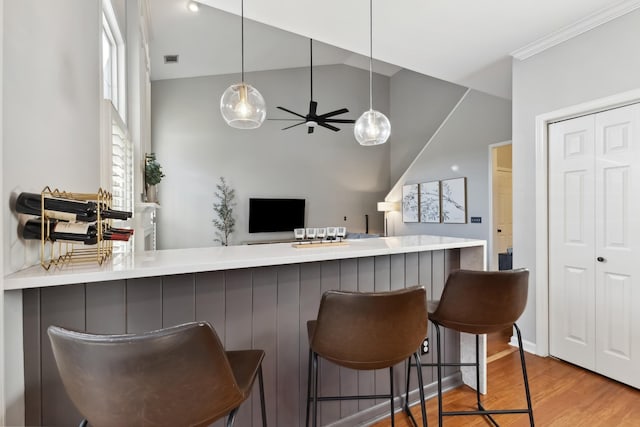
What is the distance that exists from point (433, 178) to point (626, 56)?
144 inches

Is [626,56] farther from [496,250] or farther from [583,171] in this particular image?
[496,250]

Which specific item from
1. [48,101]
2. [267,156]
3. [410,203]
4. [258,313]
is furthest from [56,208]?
[410,203]

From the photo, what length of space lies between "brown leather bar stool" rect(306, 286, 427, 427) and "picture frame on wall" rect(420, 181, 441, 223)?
16.0 ft

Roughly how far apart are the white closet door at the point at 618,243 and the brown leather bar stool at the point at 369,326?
2.06 m

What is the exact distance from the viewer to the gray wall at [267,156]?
593 cm

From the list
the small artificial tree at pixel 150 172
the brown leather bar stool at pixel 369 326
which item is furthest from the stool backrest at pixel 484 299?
the small artificial tree at pixel 150 172

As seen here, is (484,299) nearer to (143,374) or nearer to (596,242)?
(143,374)

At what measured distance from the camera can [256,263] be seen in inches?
52.8

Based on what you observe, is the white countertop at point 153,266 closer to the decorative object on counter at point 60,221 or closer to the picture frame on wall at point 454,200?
the decorative object on counter at point 60,221

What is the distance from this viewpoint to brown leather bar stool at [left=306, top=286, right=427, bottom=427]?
3.84 ft

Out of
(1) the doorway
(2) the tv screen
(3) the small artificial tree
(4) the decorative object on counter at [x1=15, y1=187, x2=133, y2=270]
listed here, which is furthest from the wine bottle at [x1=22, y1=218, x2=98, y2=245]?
(2) the tv screen

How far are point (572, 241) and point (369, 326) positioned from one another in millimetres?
2376

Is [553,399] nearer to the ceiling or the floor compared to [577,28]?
nearer to the floor

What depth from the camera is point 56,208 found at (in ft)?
3.50
